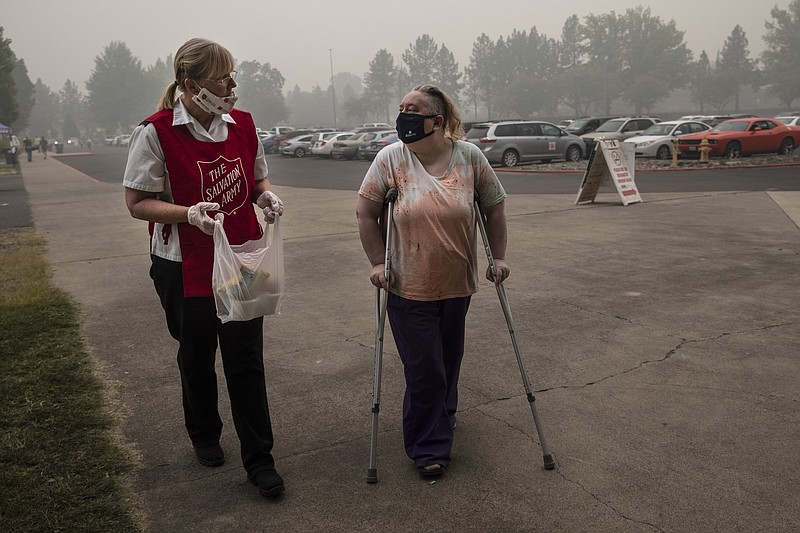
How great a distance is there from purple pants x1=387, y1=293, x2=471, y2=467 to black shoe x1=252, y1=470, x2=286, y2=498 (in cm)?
65

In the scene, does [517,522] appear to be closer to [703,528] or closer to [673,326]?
[703,528]

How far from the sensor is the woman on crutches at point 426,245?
3.77m

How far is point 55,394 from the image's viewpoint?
4773mm

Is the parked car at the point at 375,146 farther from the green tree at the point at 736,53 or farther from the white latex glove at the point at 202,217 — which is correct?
the green tree at the point at 736,53

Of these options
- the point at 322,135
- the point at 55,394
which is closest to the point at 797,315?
the point at 55,394

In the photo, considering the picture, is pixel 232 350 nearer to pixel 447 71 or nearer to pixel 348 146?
pixel 348 146

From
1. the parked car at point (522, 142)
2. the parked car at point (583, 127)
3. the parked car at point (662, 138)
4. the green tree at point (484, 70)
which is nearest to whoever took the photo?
the parked car at point (522, 142)

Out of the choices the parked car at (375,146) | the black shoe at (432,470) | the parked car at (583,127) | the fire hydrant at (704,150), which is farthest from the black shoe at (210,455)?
the parked car at (583,127)

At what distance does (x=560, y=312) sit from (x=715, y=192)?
35.7 feet

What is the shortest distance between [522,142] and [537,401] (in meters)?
23.4

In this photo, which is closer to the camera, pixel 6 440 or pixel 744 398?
pixel 6 440

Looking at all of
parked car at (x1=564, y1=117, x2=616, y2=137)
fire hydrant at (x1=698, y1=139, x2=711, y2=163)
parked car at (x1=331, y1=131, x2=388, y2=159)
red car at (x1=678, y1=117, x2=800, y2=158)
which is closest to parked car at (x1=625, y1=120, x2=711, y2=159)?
red car at (x1=678, y1=117, x2=800, y2=158)

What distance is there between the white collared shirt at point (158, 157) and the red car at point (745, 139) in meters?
24.9

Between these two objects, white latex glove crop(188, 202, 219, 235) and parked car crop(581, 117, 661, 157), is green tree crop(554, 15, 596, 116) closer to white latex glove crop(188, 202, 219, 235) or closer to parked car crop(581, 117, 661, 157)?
parked car crop(581, 117, 661, 157)
